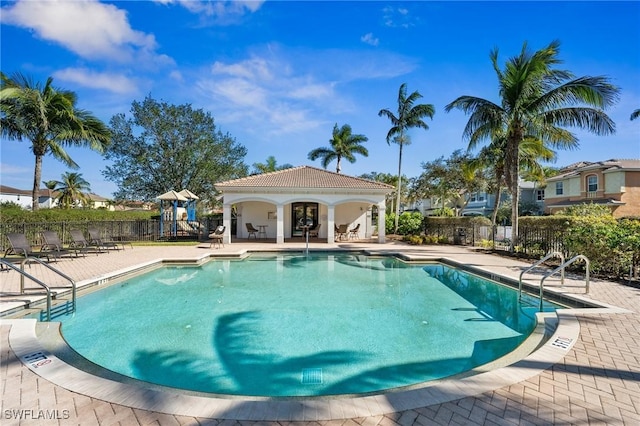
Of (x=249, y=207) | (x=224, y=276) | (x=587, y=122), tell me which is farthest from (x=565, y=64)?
(x=249, y=207)

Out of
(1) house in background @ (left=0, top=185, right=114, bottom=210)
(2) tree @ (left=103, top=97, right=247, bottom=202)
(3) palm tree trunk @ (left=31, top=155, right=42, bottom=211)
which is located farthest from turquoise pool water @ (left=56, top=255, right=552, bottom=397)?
(1) house in background @ (left=0, top=185, right=114, bottom=210)

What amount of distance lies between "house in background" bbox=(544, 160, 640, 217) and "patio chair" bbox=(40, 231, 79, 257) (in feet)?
127

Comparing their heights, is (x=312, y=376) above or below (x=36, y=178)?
below

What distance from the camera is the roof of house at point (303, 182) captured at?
795 inches

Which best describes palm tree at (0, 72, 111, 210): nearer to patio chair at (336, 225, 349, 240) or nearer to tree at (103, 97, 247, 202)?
tree at (103, 97, 247, 202)

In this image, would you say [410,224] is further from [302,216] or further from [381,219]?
[302,216]

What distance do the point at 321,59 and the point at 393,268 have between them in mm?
10212

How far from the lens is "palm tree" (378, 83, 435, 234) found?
86.5ft

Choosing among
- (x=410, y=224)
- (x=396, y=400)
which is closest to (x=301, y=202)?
(x=410, y=224)

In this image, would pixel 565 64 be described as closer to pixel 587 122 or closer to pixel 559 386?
pixel 587 122

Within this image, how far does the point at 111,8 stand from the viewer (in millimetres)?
10836

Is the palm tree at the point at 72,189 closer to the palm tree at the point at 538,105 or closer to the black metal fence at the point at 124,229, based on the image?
the black metal fence at the point at 124,229

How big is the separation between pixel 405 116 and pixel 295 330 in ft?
79.5

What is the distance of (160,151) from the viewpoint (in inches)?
1287
